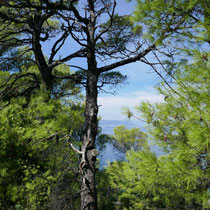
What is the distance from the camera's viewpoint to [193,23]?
212 cm

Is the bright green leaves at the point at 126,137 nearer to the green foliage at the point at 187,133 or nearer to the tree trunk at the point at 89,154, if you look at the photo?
the tree trunk at the point at 89,154

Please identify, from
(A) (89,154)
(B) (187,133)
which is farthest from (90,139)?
(B) (187,133)

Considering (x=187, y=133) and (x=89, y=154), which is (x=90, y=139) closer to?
(x=89, y=154)

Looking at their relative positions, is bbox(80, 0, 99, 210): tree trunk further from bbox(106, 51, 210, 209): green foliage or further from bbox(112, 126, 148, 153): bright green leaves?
bbox(112, 126, 148, 153): bright green leaves

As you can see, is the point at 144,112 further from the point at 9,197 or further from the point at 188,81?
the point at 9,197

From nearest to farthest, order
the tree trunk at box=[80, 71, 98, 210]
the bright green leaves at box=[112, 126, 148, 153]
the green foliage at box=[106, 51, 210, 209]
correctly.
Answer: the green foliage at box=[106, 51, 210, 209], the tree trunk at box=[80, 71, 98, 210], the bright green leaves at box=[112, 126, 148, 153]

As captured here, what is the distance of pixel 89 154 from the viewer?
3098 millimetres

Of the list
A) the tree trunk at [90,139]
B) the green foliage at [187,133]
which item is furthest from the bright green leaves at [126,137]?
the green foliage at [187,133]

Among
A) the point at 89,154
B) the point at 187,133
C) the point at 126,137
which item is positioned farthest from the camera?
the point at 126,137

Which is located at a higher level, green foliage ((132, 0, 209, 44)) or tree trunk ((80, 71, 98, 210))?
green foliage ((132, 0, 209, 44))

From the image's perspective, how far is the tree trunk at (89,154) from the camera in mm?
2869

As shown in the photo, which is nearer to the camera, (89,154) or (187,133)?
(187,133)

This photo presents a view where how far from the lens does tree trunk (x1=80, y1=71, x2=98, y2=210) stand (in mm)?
2869

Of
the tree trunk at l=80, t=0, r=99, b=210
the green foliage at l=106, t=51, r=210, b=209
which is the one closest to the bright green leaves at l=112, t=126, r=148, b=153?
the tree trunk at l=80, t=0, r=99, b=210
